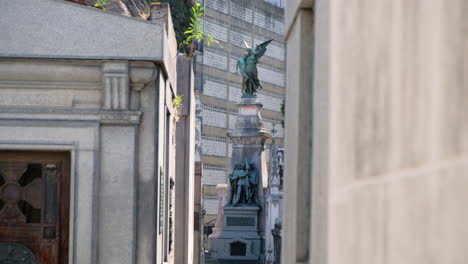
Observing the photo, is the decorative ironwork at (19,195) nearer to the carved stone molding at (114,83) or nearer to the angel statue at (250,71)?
the carved stone molding at (114,83)

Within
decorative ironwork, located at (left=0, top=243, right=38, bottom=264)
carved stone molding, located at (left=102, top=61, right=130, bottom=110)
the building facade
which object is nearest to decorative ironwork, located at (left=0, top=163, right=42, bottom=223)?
decorative ironwork, located at (left=0, top=243, right=38, bottom=264)

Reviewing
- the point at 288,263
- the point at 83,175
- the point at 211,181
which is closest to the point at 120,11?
the point at 83,175

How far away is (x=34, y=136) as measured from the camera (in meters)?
6.04

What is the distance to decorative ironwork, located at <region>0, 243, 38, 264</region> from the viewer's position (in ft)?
19.7

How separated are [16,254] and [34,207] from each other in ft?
1.19

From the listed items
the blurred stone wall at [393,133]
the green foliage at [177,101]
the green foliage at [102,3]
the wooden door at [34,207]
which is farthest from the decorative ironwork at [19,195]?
the blurred stone wall at [393,133]

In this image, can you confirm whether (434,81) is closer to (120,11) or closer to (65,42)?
(65,42)

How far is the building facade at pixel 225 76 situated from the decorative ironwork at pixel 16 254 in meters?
Result: 41.8

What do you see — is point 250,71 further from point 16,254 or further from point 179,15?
point 16,254

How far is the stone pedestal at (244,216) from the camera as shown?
34156 millimetres

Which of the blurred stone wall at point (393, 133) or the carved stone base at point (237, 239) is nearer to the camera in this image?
the blurred stone wall at point (393, 133)

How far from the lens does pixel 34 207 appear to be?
6129 millimetres

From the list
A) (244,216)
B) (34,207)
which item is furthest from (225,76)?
(34,207)

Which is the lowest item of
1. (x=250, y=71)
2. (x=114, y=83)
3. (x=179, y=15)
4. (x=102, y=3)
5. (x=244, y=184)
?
(x=244, y=184)
